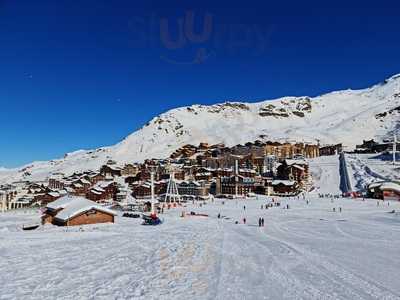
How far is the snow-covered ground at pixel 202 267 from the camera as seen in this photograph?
9.61 metres

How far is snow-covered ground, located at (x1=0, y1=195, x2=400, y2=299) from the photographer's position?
31.5ft

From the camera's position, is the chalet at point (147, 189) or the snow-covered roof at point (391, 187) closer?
the snow-covered roof at point (391, 187)

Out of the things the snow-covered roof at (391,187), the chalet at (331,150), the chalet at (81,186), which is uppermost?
the chalet at (331,150)

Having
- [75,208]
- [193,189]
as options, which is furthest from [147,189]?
[75,208]

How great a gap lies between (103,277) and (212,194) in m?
59.9

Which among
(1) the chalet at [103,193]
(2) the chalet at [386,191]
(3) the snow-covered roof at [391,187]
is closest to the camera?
(2) the chalet at [386,191]

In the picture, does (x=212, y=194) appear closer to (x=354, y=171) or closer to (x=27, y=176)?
(x=354, y=171)

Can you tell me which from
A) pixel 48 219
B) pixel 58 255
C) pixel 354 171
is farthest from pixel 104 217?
pixel 354 171

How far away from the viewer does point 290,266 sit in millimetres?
12992

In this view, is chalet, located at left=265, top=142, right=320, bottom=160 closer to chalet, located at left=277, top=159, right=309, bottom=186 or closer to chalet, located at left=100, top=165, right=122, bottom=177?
chalet, located at left=277, top=159, right=309, bottom=186

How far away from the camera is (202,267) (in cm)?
1261

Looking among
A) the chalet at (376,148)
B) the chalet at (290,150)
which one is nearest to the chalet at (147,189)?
the chalet at (290,150)

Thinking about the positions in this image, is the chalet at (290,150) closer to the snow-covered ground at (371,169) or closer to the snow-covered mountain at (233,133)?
the snow-covered ground at (371,169)

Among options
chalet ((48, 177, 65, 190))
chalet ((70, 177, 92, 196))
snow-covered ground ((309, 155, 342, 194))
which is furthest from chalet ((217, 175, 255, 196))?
chalet ((48, 177, 65, 190))
